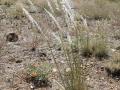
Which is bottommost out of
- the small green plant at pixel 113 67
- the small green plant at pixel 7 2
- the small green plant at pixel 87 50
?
the small green plant at pixel 113 67

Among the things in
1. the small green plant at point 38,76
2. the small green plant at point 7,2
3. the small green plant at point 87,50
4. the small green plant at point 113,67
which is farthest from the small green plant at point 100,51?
the small green plant at point 7,2

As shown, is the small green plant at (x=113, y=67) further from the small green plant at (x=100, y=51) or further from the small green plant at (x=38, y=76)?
the small green plant at (x=38, y=76)

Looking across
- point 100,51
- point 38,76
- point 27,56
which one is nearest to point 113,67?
point 100,51

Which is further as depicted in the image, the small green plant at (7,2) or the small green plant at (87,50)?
the small green plant at (7,2)

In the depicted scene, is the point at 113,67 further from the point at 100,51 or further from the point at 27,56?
the point at 27,56

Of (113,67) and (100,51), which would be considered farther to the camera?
(100,51)

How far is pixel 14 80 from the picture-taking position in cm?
513

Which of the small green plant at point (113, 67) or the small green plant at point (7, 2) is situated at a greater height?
the small green plant at point (7, 2)

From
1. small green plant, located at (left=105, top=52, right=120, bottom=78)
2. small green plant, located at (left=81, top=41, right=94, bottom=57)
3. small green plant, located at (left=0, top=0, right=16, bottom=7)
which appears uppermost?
small green plant, located at (left=0, top=0, right=16, bottom=7)

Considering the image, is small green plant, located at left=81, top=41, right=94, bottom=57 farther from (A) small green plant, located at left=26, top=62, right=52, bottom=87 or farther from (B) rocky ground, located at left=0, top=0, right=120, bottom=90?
(A) small green plant, located at left=26, top=62, right=52, bottom=87

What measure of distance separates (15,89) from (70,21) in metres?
1.38

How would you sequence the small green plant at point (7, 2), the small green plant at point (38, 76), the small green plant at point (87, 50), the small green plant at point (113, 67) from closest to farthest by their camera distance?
the small green plant at point (38, 76) → the small green plant at point (113, 67) → the small green plant at point (87, 50) → the small green plant at point (7, 2)

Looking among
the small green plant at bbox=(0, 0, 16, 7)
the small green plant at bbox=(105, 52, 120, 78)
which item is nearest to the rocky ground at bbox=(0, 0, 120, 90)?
the small green plant at bbox=(105, 52, 120, 78)

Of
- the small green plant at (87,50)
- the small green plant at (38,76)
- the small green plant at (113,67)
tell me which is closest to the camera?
the small green plant at (38,76)
